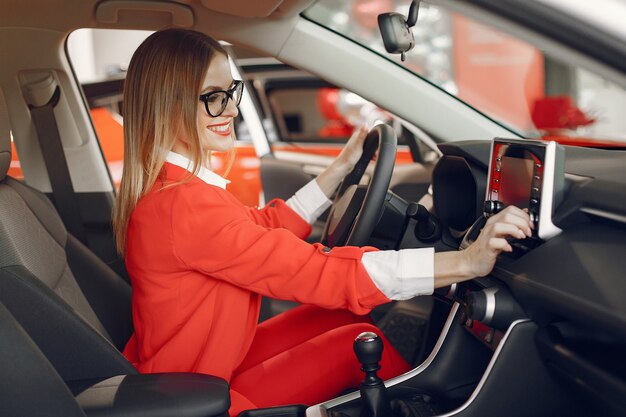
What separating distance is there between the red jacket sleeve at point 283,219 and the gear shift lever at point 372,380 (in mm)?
591

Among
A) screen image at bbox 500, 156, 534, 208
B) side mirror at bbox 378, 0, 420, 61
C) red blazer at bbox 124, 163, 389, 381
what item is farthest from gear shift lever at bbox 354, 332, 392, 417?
side mirror at bbox 378, 0, 420, 61

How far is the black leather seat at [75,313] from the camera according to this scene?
138cm

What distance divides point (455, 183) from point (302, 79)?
12.6ft

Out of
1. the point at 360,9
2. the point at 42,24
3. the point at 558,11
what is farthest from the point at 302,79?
the point at 558,11

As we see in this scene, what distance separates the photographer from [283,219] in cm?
210

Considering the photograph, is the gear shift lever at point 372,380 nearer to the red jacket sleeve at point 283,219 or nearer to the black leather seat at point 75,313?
the black leather seat at point 75,313

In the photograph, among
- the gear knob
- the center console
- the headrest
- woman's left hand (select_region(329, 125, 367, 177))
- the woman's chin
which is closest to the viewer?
the center console

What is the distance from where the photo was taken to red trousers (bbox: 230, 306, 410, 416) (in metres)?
1.69

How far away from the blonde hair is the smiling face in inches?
0.5

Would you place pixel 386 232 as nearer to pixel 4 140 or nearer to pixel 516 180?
pixel 516 180

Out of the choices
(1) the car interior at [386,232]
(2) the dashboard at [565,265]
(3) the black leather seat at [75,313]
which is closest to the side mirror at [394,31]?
(1) the car interior at [386,232]

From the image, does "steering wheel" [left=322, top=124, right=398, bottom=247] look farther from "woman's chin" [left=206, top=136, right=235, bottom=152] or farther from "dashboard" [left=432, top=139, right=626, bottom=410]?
"woman's chin" [left=206, top=136, right=235, bottom=152]

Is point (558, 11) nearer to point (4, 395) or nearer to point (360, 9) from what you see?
point (4, 395)

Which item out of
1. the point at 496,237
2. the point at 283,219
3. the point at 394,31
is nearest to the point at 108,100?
the point at 283,219
